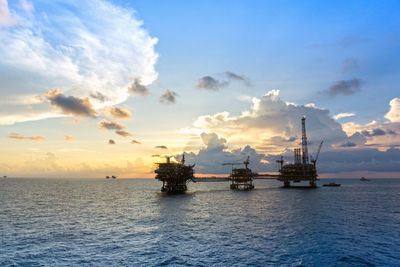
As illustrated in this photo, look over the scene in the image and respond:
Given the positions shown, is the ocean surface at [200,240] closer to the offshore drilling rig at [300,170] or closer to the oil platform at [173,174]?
the oil platform at [173,174]

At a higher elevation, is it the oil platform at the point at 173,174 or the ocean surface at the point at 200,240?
the oil platform at the point at 173,174

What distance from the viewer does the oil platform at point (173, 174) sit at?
124000 millimetres

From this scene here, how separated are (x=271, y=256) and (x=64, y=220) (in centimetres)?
4800

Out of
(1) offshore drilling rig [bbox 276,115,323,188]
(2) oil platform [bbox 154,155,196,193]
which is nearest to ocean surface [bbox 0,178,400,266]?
(2) oil platform [bbox 154,155,196,193]

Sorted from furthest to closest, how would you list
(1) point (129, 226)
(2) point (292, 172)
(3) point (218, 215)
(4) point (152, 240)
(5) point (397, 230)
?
(2) point (292, 172) → (3) point (218, 215) → (1) point (129, 226) → (5) point (397, 230) → (4) point (152, 240)

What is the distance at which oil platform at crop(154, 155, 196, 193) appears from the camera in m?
124

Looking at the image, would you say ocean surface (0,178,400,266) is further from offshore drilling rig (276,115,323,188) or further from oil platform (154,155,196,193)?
offshore drilling rig (276,115,323,188)

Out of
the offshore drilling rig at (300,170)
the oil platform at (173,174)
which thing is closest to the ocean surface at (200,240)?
the oil platform at (173,174)

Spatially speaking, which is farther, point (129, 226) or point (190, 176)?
point (190, 176)

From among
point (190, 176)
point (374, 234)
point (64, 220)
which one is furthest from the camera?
point (190, 176)

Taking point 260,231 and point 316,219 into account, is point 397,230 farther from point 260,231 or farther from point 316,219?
point 260,231

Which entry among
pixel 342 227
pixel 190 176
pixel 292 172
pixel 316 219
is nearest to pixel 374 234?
pixel 342 227

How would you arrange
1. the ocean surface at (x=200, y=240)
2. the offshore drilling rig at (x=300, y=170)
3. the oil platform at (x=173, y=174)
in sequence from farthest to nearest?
the offshore drilling rig at (x=300, y=170) → the oil platform at (x=173, y=174) → the ocean surface at (x=200, y=240)

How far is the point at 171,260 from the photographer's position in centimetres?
3225
